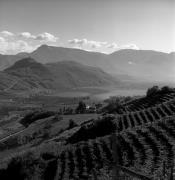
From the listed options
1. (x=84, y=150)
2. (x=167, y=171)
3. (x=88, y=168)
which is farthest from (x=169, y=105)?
(x=167, y=171)

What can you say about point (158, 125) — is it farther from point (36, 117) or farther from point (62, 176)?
point (36, 117)

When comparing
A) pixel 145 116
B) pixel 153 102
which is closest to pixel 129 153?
pixel 145 116

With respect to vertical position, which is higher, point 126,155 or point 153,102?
point 153,102

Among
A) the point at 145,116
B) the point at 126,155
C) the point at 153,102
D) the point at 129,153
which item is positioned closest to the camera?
the point at 126,155

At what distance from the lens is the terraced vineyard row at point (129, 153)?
2253 cm

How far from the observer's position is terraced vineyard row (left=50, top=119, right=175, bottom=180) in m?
22.5

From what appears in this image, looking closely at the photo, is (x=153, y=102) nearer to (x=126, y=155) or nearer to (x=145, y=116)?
(x=145, y=116)

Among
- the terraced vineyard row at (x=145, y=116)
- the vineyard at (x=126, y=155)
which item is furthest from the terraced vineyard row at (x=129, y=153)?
the terraced vineyard row at (x=145, y=116)

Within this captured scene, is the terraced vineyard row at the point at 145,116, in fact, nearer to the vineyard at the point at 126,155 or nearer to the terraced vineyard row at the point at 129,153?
the vineyard at the point at 126,155

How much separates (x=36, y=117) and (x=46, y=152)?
91178 millimetres

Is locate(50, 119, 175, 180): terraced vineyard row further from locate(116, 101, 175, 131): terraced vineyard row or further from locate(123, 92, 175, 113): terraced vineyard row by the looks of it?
locate(123, 92, 175, 113): terraced vineyard row

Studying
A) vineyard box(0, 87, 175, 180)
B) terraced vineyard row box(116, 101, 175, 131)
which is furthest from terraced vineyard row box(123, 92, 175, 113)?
vineyard box(0, 87, 175, 180)

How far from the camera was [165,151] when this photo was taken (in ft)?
77.4

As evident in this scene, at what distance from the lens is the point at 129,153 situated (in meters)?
25.5
